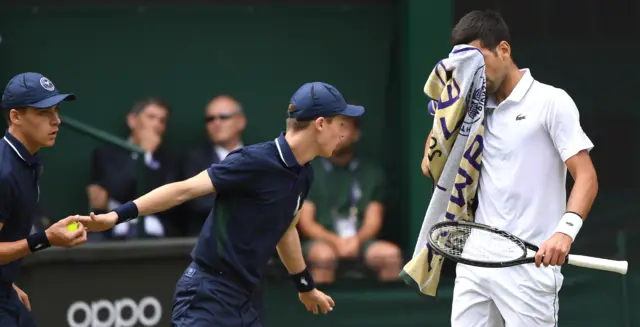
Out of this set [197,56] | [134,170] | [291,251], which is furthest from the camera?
[197,56]

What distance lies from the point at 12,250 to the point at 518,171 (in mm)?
2214

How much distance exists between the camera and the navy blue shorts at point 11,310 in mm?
6246

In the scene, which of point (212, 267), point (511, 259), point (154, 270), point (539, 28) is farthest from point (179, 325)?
point (539, 28)

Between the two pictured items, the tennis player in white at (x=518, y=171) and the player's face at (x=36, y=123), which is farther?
the player's face at (x=36, y=123)

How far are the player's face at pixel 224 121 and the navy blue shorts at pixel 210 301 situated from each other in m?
3.77

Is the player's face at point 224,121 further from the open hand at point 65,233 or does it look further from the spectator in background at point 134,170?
the open hand at point 65,233

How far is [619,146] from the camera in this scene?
34.9ft

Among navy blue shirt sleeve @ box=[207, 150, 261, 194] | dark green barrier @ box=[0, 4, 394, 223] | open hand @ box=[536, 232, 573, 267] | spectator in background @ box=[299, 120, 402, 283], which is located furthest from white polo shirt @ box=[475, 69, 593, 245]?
dark green barrier @ box=[0, 4, 394, 223]

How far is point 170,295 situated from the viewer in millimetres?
8852

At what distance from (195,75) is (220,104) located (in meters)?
0.89

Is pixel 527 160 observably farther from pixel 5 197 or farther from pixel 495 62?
pixel 5 197

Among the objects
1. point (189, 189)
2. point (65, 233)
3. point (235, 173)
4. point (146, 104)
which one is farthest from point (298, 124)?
point (146, 104)

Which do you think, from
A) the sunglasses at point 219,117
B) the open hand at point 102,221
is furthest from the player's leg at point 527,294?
the sunglasses at point 219,117

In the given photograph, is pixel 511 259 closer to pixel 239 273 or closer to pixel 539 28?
pixel 239 273
